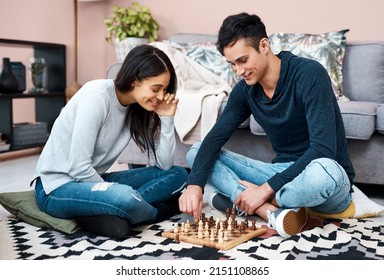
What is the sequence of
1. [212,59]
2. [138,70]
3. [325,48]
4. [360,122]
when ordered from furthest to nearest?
[212,59] → [325,48] → [360,122] → [138,70]

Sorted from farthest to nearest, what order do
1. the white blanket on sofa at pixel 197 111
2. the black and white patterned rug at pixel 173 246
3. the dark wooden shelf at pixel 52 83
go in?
the dark wooden shelf at pixel 52 83
the white blanket on sofa at pixel 197 111
the black and white patterned rug at pixel 173 246

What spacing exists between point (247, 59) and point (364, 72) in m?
1.39

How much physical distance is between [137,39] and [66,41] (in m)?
0.80

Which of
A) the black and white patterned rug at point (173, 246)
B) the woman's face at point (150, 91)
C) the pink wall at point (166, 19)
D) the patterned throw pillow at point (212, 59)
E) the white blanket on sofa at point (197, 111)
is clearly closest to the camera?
the black and white patterned rug at point (173, 246)

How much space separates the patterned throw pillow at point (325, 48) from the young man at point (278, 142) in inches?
41.2

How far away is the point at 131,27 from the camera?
3721 millimetres

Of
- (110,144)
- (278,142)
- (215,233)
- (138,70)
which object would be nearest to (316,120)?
(278,142)

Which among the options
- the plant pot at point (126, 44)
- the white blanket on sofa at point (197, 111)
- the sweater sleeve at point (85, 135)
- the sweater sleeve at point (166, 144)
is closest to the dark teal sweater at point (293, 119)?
the sweater sleeve at point (166, 144)

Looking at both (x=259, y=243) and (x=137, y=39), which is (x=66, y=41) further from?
(x=259, y=243)

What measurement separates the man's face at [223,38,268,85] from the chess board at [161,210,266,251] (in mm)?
503

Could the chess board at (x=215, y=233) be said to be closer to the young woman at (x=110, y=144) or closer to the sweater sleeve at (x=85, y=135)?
the young woman at (x=110, y=144)

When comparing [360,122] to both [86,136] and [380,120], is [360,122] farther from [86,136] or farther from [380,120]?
[86,136]

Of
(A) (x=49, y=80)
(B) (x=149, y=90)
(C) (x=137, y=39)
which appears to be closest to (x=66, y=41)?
(A) (x=49, y=80)

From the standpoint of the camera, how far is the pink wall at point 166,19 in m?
3.30
